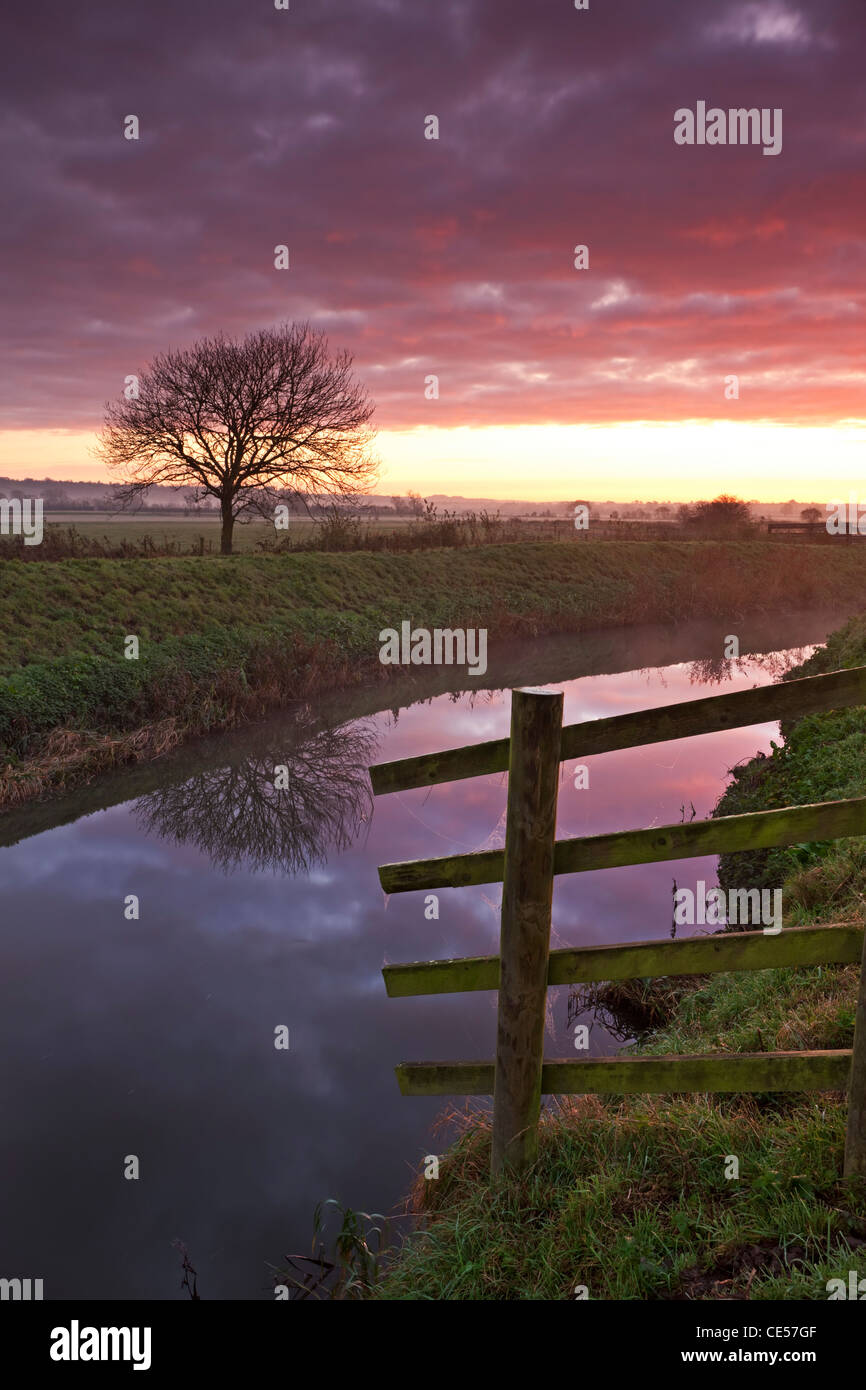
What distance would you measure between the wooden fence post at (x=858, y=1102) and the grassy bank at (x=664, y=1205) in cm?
8

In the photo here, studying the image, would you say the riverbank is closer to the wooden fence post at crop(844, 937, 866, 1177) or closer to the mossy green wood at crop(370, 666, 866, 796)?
the mossy green wood at crop(370, 666, 866, 796)

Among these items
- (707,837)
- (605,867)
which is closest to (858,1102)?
(707,837)

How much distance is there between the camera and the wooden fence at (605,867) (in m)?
3.40

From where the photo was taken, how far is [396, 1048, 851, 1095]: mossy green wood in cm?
351

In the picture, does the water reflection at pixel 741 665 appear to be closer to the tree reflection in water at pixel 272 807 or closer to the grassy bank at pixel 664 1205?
the tree reflection in water at pixel 272 807

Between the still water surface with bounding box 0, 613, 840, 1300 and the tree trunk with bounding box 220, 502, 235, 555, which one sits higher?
the tree trunk with bounding box 220, 502, 235, 555

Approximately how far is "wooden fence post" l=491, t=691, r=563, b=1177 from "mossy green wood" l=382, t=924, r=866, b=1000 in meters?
0.14

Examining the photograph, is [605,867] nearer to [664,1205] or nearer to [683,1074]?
[683,1074]

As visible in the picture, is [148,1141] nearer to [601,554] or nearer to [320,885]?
[320,885]

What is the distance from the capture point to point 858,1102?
335cm

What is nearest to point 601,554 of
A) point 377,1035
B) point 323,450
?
point 323,450

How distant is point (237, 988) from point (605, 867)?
6.43 metres

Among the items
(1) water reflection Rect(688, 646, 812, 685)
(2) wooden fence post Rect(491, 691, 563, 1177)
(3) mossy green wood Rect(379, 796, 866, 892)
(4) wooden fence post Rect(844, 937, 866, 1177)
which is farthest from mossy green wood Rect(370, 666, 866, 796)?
(1) water reflection Rect(688, 646, 812, 685)
